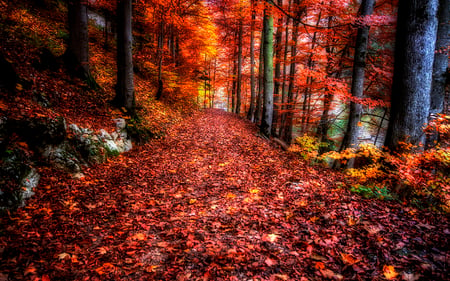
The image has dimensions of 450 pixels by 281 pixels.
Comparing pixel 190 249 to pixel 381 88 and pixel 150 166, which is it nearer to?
pixel 150 166

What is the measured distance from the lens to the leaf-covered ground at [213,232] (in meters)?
2.54

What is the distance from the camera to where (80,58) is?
7703 mm

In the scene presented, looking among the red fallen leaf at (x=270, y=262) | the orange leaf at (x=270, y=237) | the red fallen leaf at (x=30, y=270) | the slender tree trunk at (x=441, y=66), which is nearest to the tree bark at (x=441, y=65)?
the slender tree trunk at (x=441, y=66)

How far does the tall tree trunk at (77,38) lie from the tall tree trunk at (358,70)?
9485 millimetres

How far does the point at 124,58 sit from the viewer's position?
813cm

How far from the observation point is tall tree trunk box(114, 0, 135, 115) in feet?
26.3

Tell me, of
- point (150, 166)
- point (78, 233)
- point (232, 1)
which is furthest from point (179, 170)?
point (232, 1)

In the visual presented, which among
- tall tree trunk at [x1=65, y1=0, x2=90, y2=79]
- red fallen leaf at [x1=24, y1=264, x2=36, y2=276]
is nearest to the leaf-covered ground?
red fallen leaf at [x1=24, y1=264, x2=36, y2=276]

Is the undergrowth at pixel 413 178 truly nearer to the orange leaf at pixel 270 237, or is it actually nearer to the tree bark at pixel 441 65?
the orange leaf at pixel 270 237

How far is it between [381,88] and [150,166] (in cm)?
1179

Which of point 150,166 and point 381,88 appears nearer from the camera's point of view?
point 150,166

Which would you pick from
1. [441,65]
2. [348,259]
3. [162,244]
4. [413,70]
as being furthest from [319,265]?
[441,65]

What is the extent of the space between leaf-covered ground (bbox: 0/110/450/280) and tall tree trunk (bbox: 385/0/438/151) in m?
1.86

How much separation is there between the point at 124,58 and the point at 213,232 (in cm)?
754
